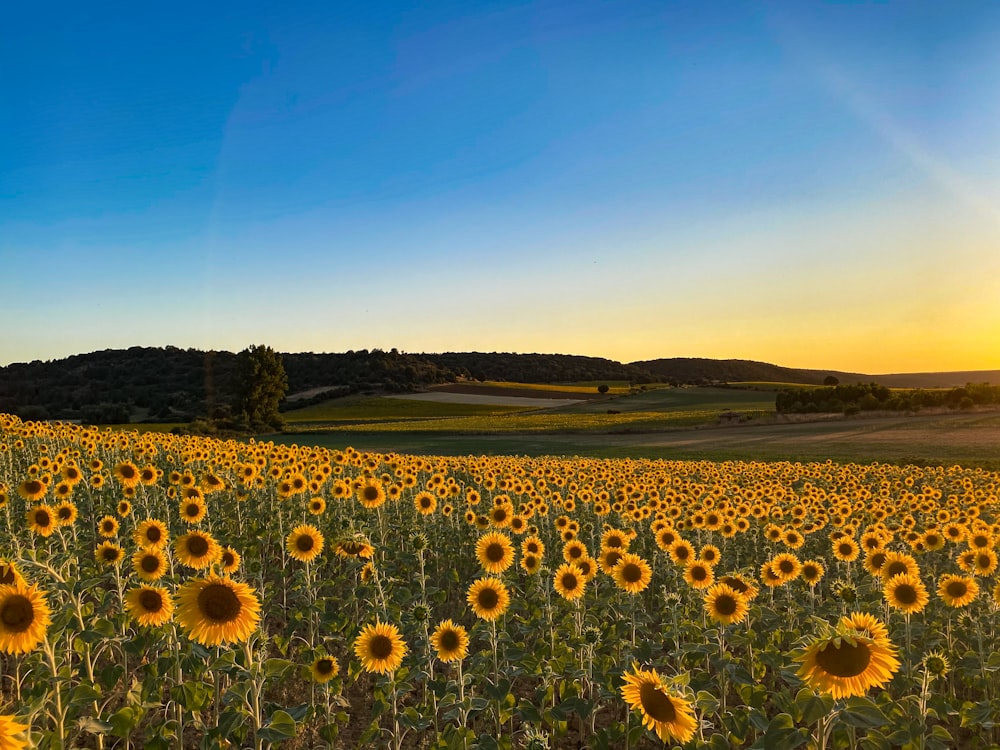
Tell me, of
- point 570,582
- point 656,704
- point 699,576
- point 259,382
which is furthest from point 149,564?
point 259,382

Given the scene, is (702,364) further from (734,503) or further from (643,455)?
(734,503)

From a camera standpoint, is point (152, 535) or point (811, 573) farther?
point (811, 573)

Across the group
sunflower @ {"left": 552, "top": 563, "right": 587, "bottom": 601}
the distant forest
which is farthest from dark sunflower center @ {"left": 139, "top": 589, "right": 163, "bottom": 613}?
the distant forest

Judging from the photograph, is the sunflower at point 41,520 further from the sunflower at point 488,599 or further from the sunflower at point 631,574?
the sunflower at point 631,574

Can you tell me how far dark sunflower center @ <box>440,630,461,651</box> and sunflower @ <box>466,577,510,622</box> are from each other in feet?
2.04

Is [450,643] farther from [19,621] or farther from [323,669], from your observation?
[19,621]

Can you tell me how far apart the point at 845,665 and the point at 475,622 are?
18.1 feet

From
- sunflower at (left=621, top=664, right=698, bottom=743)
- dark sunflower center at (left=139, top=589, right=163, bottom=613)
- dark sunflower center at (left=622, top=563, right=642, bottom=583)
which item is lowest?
dark sunflower center at (left=622, top=563, right=642, bottom=583)

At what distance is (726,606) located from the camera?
573 cm

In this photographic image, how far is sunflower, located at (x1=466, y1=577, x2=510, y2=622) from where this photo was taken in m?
5.96

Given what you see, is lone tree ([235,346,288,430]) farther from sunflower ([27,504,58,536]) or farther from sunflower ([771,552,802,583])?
sunflower ([771,552,802,583])

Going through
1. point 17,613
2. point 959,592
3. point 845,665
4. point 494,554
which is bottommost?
point 959,592

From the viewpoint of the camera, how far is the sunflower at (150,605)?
4750 millimetres

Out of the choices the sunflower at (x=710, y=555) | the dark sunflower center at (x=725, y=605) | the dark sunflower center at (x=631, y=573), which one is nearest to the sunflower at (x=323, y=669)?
the dark sunflower center at (x=631, y=573)
